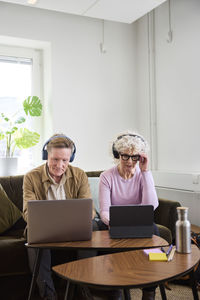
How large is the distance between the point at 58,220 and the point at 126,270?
17.6 inches

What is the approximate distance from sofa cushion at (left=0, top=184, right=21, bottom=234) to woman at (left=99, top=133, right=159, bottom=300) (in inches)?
32.6

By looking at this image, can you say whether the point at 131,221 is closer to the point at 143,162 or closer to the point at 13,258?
the point at 143,162

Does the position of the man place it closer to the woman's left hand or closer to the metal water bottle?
the woman's left hand

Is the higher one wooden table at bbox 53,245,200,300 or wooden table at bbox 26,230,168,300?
wooden table at bbox 26,230,168,300

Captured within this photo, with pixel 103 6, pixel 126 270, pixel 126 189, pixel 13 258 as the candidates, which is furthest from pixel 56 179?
pixel 103 6

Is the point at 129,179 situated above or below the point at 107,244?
above

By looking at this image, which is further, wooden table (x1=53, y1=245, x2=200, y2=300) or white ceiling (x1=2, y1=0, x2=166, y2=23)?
white ceiling (x1=2, y1=0, x2=166, y2=23)

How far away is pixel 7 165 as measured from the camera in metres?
3.31

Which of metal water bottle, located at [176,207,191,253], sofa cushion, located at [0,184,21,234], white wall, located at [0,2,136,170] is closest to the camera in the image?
metal water bottle, located at [176,207,191,253]

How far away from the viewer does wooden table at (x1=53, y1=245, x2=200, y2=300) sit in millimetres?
1256

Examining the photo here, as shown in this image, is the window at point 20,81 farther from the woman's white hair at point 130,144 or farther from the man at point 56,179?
the woman's white hair at point 130,144

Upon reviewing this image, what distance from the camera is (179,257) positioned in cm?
154

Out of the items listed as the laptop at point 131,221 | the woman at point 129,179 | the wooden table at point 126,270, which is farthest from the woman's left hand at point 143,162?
the wooden table at point 126,270

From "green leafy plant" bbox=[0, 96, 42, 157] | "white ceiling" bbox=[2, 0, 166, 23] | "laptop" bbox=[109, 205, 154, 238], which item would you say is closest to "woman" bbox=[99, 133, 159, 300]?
"laptop" bbox=[109, 205, 154, 238]
